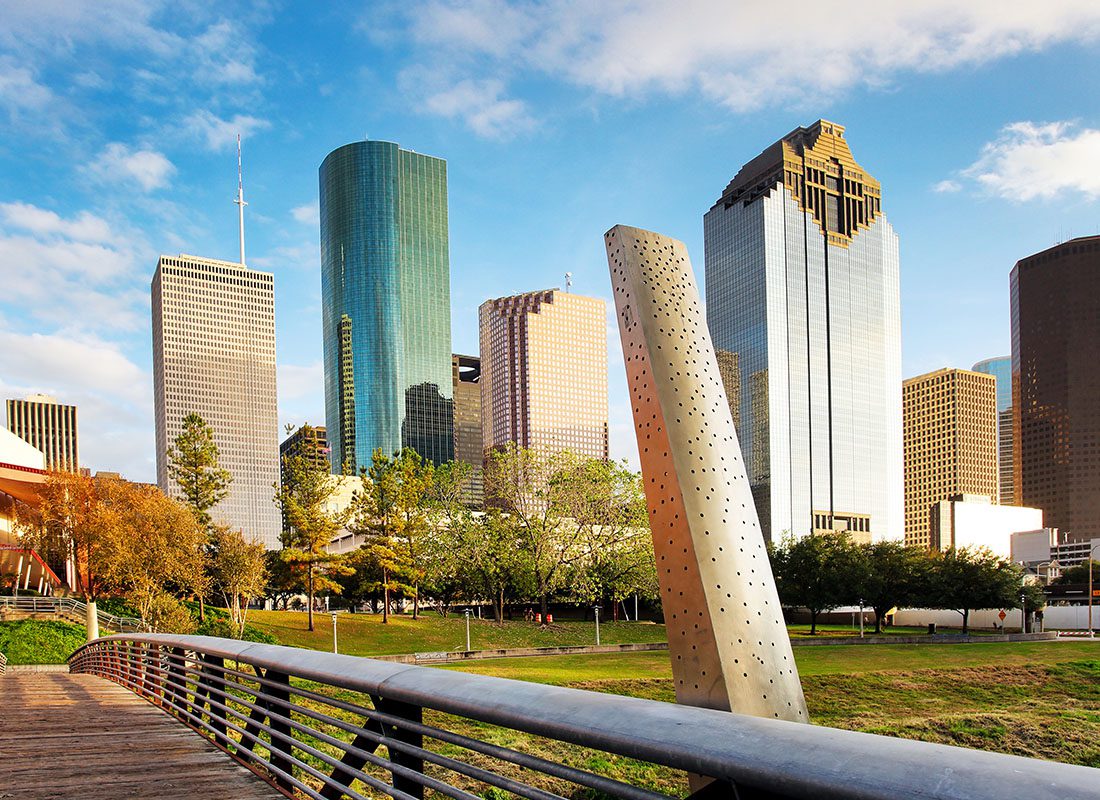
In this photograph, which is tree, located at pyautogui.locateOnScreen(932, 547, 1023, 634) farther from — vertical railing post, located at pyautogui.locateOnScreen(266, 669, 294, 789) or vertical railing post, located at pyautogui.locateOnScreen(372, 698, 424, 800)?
vertical railing post, located at pyautogui.locateOnScreen(372, 698, 424, 800)

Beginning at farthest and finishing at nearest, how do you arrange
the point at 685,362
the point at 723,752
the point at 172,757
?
the point at 172,757
the point at 685,362
the point at 723,752

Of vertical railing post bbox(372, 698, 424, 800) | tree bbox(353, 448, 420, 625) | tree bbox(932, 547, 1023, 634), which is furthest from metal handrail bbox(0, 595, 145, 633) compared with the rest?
tree bbox(932, 547, 1023, 634)

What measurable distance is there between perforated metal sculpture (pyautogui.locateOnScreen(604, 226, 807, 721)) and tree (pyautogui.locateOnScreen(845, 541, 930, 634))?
5878cm

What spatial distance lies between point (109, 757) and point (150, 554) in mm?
27976

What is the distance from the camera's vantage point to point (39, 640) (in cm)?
3200

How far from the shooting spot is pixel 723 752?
2.24 meters

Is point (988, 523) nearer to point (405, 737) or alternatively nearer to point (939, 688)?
point (939, 688)

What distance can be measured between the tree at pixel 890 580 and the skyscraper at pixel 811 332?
100 meters

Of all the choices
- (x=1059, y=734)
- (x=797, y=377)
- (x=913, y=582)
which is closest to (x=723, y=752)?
(x=1059, y=734)

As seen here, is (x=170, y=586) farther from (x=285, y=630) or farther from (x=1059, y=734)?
(x=1059, y=734)

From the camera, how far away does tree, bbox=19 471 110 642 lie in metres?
32.3

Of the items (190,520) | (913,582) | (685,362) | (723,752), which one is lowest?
(913,582)

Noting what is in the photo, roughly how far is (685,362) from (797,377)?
567 feet

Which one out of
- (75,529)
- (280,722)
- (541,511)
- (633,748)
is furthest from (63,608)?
(633,748)
